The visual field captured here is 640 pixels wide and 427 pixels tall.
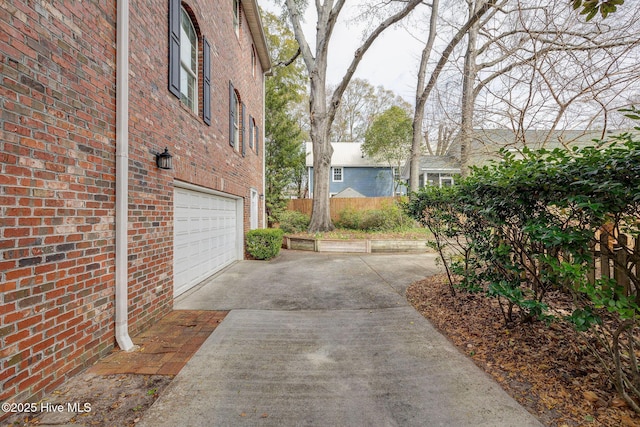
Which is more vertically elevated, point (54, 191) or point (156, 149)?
point (156, 149)

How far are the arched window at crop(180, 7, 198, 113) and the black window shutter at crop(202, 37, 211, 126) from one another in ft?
0.43

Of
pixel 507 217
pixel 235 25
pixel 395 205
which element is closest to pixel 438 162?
pixel 395 205

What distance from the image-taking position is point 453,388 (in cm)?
224

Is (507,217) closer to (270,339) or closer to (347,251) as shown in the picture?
(270,339)

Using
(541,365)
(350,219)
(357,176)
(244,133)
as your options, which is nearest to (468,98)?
(541,365)

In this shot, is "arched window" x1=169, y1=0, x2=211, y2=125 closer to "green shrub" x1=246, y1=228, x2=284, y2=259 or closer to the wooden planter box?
"green shrub" x1=246, y1=228, x2=284, y2=259

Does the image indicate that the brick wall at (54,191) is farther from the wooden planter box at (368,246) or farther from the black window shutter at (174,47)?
the wooden planter box at (368,246)

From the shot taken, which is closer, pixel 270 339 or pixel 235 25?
pixel 270 339

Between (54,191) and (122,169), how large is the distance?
0.75 metres

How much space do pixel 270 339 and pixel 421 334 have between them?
1.77 m

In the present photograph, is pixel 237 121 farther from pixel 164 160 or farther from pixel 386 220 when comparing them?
pixel 386 220

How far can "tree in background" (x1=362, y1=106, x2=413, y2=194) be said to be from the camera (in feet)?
57.5

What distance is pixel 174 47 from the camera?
13.3 feet

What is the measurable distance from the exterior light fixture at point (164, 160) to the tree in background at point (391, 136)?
1519cm
